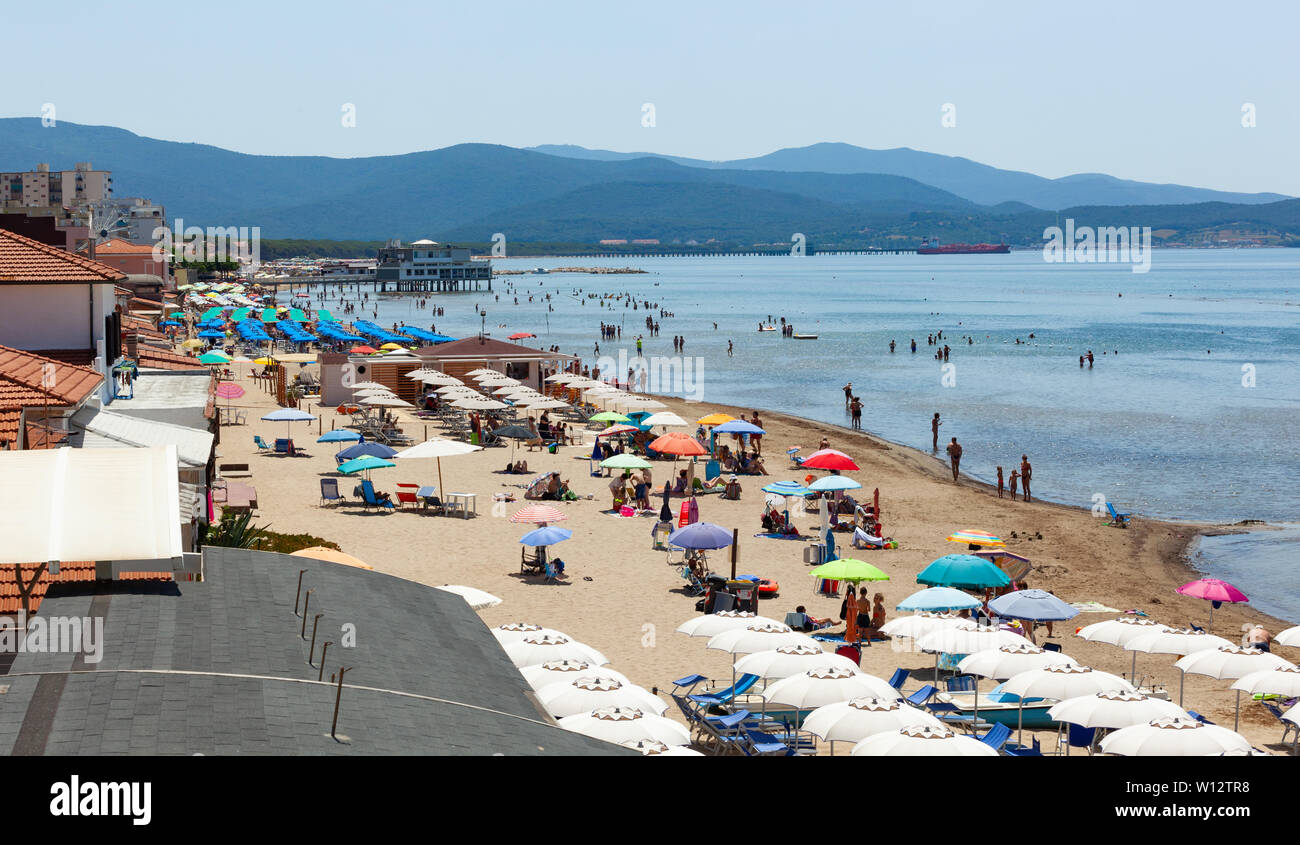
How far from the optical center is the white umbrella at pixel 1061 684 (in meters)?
13.4

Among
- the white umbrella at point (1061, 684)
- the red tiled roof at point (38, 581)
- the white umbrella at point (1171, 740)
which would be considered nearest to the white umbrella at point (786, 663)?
the white umbrella at point (1061, 684)

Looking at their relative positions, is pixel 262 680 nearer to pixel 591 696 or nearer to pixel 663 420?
pixel 591 696

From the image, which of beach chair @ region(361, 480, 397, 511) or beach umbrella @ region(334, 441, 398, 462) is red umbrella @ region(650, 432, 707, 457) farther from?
beach chair @ region(361, 480, 397, 511)

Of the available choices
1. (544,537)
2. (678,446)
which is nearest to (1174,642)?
(544,537)

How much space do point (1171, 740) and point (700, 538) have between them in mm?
10320

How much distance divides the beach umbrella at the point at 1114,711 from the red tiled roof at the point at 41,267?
1562 cm

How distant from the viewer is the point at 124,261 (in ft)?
272

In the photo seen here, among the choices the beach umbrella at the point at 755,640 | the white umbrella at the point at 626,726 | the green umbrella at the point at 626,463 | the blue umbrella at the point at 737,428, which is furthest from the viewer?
the blue umbrella at the point at 737,428

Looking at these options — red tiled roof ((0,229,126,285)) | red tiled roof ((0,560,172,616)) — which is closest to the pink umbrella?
red tiled roof ((0,560,172,616))

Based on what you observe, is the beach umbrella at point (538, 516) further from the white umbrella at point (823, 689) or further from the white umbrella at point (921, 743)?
the white umbrella at point (921, 743)

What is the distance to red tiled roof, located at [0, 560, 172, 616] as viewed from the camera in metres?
9.30

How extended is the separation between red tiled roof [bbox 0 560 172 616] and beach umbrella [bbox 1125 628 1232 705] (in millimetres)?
12139

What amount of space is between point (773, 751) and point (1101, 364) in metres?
72.2

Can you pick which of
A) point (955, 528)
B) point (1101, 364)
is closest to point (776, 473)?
point (955, 528)
